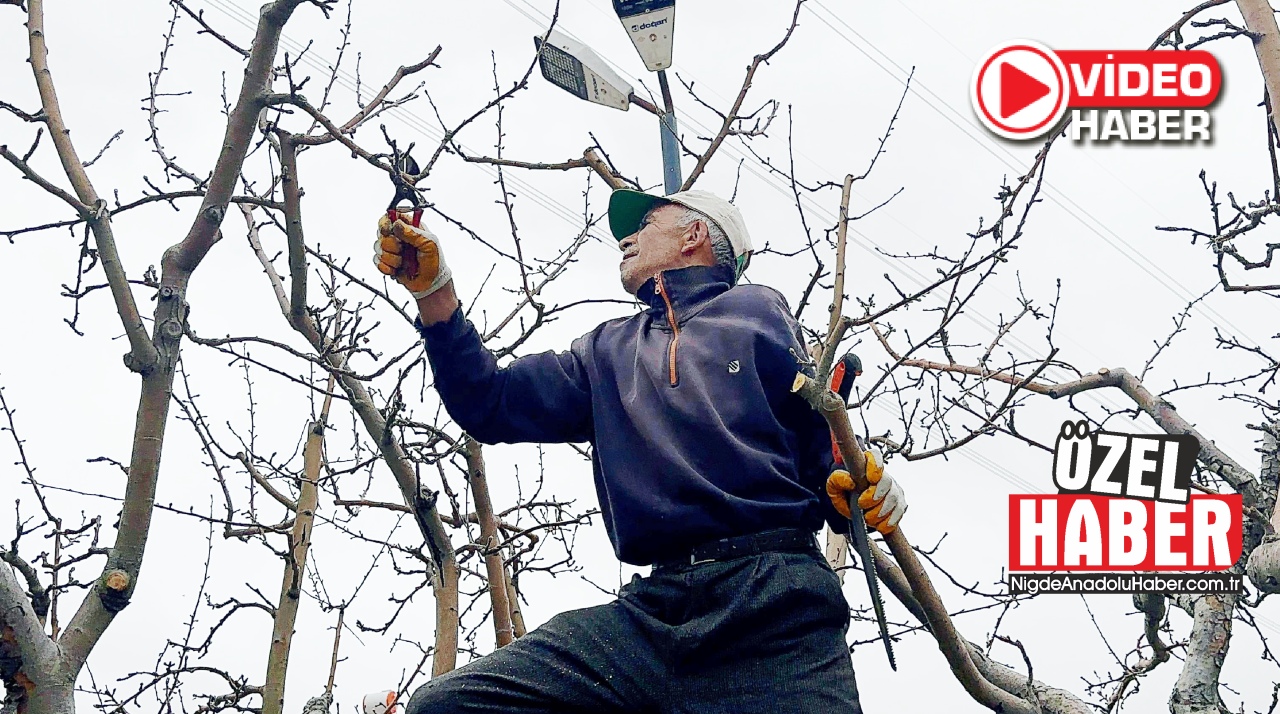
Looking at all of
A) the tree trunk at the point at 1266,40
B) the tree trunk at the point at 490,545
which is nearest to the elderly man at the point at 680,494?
the tree trunk at the point at 490,545

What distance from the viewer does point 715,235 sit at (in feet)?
13.2

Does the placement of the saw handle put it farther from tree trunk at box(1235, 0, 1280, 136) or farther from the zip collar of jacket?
tree trunk at box(1235, 0, 1280, 136)

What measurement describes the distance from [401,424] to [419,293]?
1157 millimetres

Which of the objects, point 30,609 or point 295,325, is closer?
point 30,609

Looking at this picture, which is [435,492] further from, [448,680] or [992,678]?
[992,678]

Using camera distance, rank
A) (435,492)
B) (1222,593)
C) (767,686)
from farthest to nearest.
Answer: (1222,593)
(435,492)
(767,686)

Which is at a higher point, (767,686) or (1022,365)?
(1022,365)

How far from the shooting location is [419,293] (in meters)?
3.52

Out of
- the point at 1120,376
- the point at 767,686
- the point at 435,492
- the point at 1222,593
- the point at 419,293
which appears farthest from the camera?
the point at 1120,376

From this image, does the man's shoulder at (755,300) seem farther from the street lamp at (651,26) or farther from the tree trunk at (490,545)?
the tree trunk at (490,545)

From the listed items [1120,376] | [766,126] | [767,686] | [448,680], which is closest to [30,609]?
[448,680]

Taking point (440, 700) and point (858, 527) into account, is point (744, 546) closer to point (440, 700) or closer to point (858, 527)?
point (858, 527)

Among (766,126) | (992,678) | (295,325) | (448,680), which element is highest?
(766,126)

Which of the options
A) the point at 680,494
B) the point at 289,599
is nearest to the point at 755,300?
the point at 680,494
